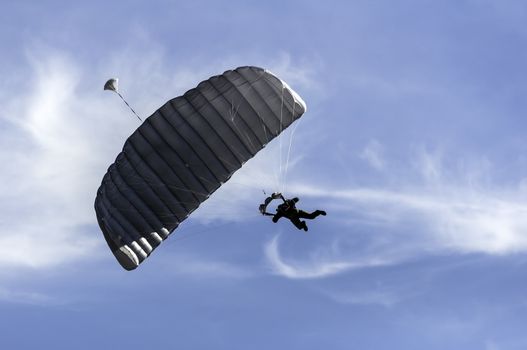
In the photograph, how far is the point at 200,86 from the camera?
79.4 feet

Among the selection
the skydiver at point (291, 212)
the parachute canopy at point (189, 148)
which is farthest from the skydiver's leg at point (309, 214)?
the parachute canopy at point (189, 148)

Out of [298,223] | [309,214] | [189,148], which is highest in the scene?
[189,148]

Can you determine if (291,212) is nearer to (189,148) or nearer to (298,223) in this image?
(298,223)

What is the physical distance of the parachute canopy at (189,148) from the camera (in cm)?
2412

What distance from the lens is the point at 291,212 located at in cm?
2412

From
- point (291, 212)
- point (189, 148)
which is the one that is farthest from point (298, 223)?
point (189, 148)

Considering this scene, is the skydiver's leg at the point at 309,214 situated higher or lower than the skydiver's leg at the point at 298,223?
higher

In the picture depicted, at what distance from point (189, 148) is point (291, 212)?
4.25 m

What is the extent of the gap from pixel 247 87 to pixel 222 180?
348 cm

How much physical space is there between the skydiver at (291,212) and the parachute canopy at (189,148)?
72.4 inches

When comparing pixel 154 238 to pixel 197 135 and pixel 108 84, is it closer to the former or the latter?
pixel 197 135

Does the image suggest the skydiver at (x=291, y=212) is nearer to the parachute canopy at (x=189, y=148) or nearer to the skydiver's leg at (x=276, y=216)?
the skydiver's leg at (x=276, y=216)

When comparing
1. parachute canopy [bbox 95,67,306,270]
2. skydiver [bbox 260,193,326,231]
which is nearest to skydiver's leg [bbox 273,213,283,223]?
skydiver [bbox 260,193,326,231]

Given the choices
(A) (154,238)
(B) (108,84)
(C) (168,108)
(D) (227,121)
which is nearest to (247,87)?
(D) (227,121)
